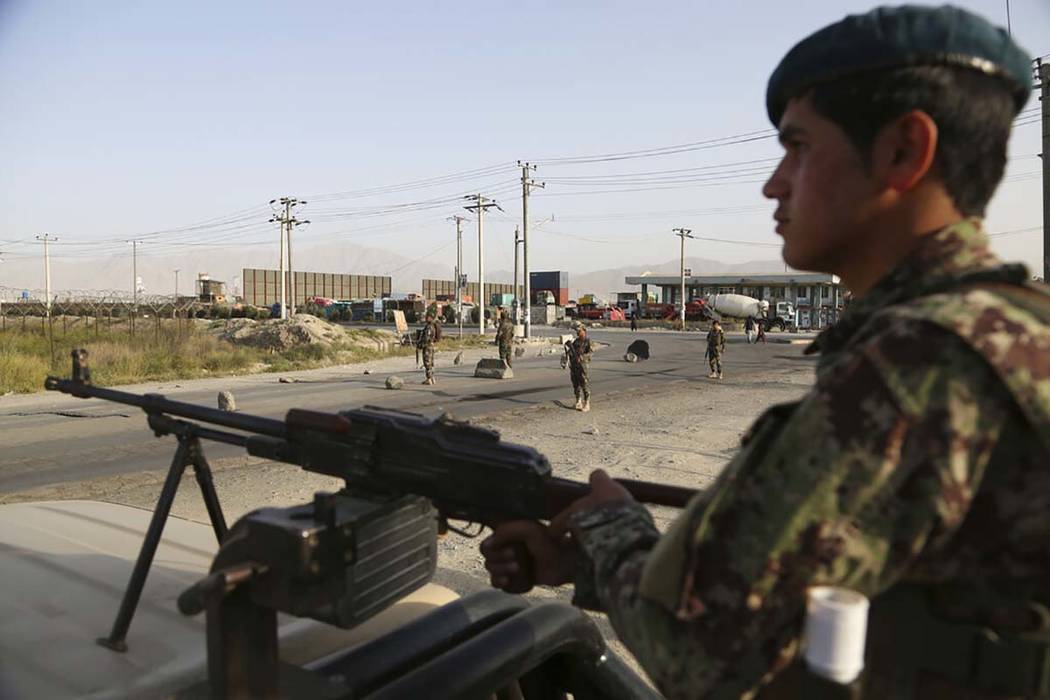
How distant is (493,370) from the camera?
2086 cm

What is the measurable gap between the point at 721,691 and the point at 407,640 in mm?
855

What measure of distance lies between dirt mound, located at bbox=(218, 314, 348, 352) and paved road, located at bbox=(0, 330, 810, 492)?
16.2ft

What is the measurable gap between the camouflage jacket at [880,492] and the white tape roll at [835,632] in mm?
27

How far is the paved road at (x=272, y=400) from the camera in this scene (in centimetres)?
901

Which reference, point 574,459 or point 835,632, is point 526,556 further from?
point 574,459

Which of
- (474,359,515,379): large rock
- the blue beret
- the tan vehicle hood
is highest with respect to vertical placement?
the blue beret

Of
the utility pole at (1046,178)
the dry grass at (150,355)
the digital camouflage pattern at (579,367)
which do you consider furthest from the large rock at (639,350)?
the utility pole at (1046,178)

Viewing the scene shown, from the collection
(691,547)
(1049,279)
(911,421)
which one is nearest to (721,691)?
(691,547)

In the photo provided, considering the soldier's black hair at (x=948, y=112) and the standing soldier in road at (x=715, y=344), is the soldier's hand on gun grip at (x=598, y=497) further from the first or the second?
the standing soldier in road at (x=715, y=344)

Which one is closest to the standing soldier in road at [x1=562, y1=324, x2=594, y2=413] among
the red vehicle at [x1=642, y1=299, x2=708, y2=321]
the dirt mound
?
the dirt mound

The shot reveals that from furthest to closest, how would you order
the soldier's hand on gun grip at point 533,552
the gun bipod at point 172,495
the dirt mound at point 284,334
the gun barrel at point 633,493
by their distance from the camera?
the dirt mound at point 284,334
the gun bipod at point 172,495
the gun barrel at point 633,493
the soldier's hand on gun grip at point 533,552

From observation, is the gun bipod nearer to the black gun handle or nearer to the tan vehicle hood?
the tan vehicle hood

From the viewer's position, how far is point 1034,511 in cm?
90

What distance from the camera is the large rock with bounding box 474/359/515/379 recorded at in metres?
20.5
